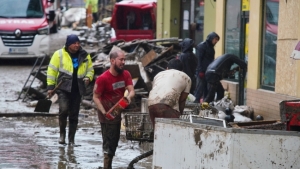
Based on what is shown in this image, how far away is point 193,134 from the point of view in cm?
840

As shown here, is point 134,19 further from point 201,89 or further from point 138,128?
point 138,128

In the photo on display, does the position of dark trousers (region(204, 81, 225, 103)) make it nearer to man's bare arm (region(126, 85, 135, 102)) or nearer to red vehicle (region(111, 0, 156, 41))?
man's bare arm (region(126, 85, 135, 102))

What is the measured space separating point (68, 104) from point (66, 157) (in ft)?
4.65

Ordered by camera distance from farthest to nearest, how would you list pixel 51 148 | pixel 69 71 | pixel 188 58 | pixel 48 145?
pixel 188 58 → pixel 48 145 → pixel 69 71 → pixel 51 148

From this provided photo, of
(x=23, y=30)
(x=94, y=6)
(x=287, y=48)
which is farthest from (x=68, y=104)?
(x=94, y=6)

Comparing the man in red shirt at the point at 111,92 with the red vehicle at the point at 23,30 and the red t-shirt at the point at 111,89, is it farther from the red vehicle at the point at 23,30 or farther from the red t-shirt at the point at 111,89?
the red vehicle at the point at 23,30

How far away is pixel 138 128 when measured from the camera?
10.3 meters

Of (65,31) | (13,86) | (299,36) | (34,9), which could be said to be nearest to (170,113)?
(299,36)

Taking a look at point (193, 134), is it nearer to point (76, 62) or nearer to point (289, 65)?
point (76, 62)

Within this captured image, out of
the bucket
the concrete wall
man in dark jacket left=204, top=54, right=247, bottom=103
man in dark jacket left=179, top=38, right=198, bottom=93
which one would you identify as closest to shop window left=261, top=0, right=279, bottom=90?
man in dark jacket left=204, top=54, right=247, bottom=103

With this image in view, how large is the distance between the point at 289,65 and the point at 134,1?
14.9 m

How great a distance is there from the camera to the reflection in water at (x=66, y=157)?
37.1ft

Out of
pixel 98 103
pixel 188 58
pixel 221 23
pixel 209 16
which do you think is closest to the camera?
pixel 98 103

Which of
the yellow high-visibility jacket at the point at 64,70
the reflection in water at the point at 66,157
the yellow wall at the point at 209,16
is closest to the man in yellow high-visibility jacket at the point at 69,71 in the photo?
the yellow high-visibility jacket at the point at 64,70
